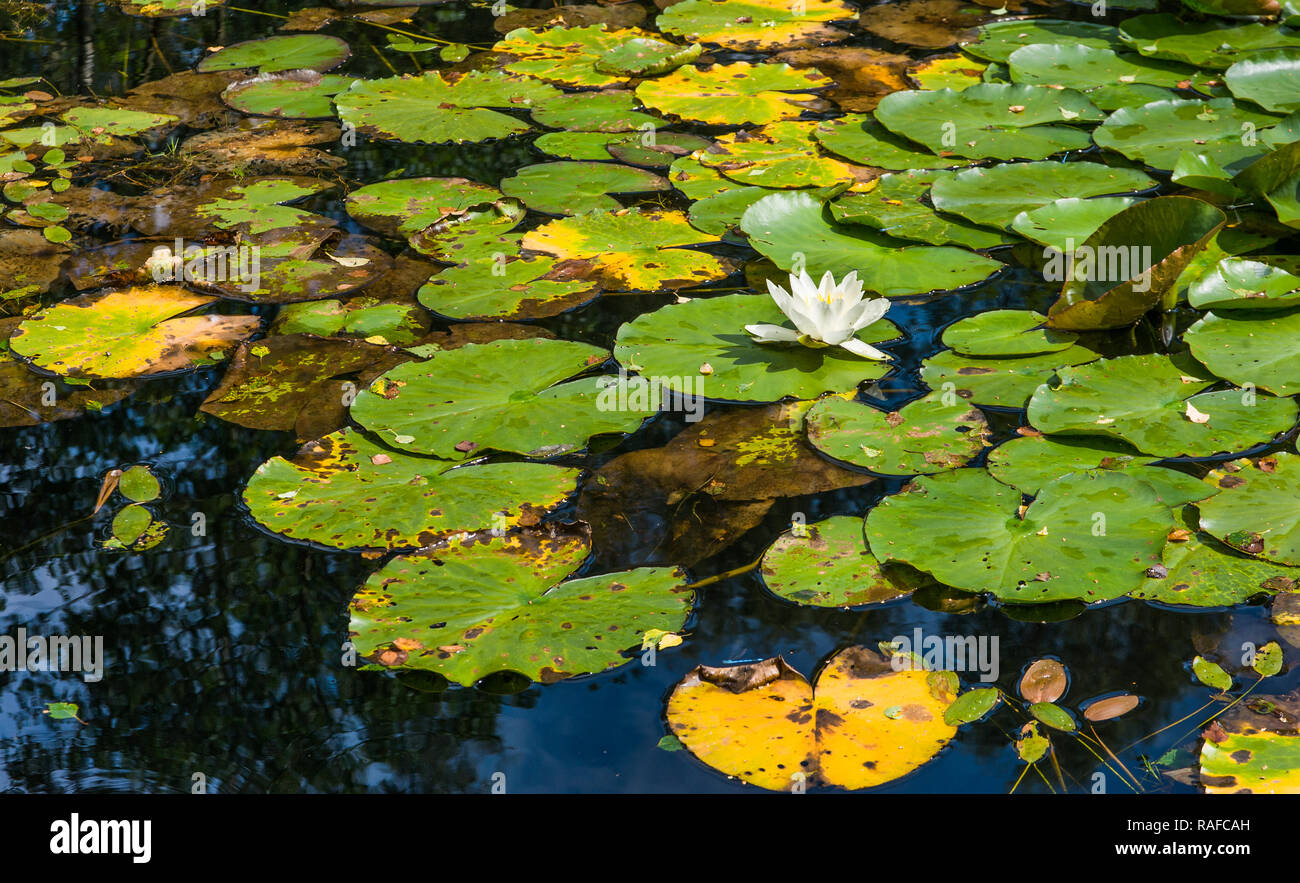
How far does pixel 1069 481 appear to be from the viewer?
2.48 m

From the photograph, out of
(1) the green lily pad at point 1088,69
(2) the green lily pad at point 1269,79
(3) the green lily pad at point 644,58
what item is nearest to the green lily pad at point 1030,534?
(2) the green lily pad at point 1269,79

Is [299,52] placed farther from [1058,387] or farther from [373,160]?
[1058,387]

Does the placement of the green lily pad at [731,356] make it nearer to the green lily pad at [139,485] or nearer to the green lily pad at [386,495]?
the green lily pad at [386,495]

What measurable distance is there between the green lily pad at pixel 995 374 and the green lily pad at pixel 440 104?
Result: 238 centimetres

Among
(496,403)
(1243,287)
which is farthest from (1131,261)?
(496,403)

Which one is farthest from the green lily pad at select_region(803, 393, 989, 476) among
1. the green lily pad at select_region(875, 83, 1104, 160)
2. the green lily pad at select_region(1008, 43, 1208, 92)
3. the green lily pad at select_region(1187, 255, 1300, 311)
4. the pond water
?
the green lily pad at select_region(1008, 43, 1208, 92)

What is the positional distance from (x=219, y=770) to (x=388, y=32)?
192 inches

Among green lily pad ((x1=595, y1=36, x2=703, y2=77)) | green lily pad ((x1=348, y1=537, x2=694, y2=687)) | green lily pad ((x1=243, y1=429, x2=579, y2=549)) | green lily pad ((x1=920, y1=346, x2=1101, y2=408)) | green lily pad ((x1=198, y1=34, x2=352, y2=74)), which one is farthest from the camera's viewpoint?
green lily pad ((x1=198, y1=34, x2=352, y2=74))

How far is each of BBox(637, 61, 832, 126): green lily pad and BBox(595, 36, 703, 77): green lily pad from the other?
0.06 meters

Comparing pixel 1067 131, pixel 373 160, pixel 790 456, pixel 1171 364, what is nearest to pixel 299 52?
pixel 373 160

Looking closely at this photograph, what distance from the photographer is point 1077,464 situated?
2605 mm

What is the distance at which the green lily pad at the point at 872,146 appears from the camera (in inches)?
165

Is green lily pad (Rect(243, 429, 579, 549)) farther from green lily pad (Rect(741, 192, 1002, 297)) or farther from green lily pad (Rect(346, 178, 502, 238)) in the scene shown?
green lily pad (Rect(346, 178, 502, 238))

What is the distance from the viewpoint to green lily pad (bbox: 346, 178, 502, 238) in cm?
395
